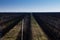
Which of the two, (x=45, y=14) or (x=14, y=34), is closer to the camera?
(x=14, y=34)

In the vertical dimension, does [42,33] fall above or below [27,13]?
below

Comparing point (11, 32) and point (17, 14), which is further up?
point (17, 14)

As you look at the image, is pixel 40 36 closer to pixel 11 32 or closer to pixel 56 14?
pixel 11 32

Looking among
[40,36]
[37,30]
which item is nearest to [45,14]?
[37,30]

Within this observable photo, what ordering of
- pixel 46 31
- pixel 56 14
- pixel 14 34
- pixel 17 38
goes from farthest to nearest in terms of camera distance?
pixel 56 14 → pixel 46 31 → pixel 14 34 → pixel 17 38

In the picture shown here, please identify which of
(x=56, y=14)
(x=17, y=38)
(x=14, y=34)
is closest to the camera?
(x=17, y=38)

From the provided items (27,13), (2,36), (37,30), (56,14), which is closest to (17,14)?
(27,13)

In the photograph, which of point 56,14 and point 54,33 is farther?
point 56,14

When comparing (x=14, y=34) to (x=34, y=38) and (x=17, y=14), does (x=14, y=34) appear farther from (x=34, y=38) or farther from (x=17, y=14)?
(x=17, y=14)

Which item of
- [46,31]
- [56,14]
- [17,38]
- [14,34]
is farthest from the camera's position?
[56,14]
